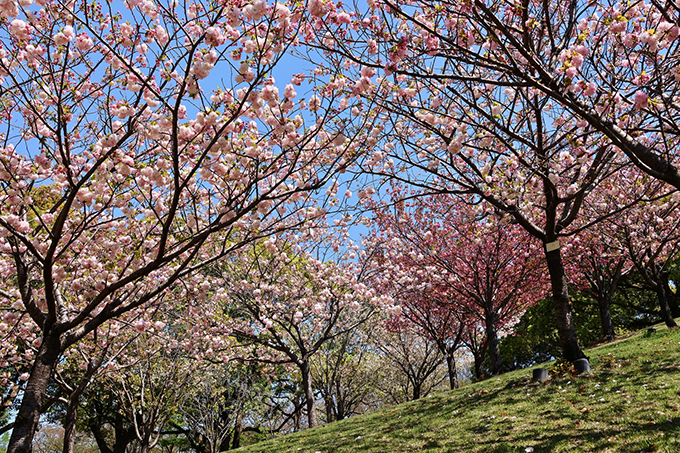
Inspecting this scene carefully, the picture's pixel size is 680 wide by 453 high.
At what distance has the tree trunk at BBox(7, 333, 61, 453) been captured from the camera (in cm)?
503

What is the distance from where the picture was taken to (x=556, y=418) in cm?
555

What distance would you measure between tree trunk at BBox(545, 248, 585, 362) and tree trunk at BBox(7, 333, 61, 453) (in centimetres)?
839

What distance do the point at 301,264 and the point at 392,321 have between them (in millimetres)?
8304

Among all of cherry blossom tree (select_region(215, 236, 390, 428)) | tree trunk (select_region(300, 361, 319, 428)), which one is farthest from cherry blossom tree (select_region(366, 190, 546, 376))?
tree trunk (select_region(300, 361, 319, 428))

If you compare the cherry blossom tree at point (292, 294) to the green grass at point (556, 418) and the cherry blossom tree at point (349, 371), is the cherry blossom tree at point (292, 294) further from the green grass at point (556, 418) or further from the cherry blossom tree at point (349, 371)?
the cherry blossom tree at point (349, 371)

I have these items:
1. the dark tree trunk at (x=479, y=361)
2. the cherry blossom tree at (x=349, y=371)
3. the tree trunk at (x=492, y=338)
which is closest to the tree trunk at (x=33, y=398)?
the tree trunk at (x=492, y=338)

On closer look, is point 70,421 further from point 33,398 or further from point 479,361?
point 479,361

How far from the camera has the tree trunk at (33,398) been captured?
5027 millimetres

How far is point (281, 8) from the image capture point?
411cm

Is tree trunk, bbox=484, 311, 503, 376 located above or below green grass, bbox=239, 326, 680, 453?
above

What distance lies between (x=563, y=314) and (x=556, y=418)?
10.6ft

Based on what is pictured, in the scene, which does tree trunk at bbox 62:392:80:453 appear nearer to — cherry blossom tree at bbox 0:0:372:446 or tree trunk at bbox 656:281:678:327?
cherry blossom tree at bbox 0:0:372:446

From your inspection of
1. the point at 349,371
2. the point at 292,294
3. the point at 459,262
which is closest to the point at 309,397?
the point at 292,294

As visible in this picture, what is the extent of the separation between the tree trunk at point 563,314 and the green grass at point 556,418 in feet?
1.65
